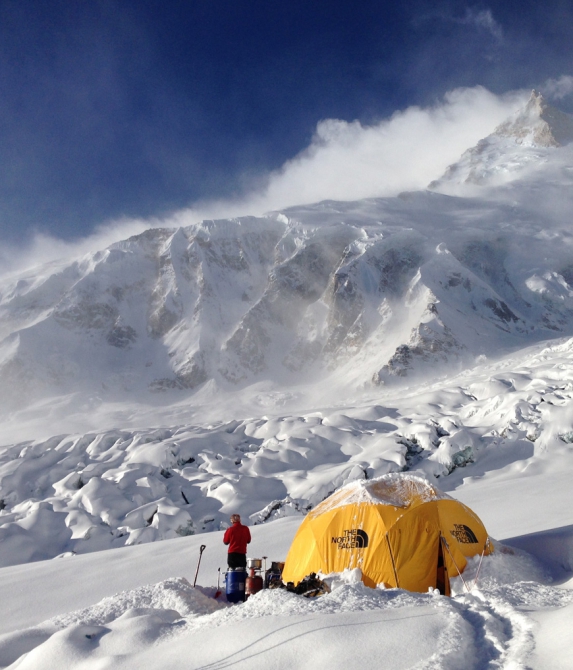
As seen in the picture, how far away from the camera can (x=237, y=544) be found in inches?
298

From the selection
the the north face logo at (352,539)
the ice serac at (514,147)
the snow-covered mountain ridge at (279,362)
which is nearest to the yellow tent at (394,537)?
the the north face logo at (352,539)

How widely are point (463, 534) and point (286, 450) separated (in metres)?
14.2

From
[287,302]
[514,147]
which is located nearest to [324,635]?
[287,302]

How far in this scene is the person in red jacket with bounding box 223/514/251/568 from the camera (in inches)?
295

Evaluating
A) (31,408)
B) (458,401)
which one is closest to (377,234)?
(31,408)

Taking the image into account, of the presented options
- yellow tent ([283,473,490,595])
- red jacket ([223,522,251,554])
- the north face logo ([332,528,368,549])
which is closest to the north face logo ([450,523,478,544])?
yellow tent ([283,473,490,595])

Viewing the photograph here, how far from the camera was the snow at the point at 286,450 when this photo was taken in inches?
174

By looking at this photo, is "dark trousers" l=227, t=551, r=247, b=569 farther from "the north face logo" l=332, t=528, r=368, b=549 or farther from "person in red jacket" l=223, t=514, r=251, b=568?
"the north face logo" l=332, t=528, r=368, b=549

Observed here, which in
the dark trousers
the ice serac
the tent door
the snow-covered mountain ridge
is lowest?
the tent door

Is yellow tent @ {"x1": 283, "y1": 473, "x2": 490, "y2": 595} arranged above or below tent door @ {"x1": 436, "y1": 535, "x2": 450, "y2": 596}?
above

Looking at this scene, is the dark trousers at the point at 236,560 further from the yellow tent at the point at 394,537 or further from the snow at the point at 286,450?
the yellow tent at the point at 394,537

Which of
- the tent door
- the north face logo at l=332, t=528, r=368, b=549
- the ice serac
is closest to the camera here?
the tent door

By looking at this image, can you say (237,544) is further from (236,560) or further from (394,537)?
(394,537)

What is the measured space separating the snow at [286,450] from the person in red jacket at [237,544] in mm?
673
